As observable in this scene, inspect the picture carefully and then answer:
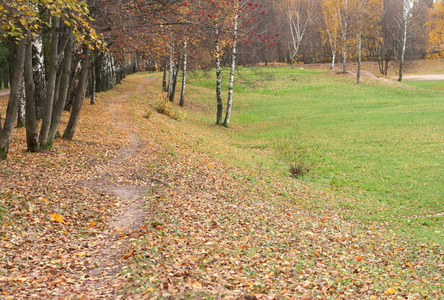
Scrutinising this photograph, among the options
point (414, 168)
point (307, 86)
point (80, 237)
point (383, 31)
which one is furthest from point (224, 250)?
point (383, 31)

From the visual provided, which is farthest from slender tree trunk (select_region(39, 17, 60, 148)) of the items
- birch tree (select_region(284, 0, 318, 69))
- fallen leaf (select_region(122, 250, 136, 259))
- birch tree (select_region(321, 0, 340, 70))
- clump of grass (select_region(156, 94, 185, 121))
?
birch tree (select_region(284, 0, 318, 69))

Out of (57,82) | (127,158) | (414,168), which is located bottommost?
(414,168)

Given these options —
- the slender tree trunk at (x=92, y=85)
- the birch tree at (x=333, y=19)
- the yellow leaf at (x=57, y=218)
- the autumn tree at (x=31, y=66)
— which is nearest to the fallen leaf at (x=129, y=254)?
the yellow leaf at (x=57, y=218)

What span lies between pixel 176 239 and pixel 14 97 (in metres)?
6.13

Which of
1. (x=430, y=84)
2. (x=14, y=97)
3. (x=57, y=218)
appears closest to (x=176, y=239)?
(x=57, y=218)

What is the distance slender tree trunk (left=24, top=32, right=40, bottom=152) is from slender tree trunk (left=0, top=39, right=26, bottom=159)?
1.51ft

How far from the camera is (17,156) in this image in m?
11.8

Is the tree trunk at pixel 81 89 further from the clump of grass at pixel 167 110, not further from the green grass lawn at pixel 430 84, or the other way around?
the green grass lawn at pixel 430 84

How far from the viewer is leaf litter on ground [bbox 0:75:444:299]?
19.9 ft

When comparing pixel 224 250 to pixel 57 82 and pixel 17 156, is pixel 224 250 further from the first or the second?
pixel 57 82

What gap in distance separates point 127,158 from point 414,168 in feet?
41.5

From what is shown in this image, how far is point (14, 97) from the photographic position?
10.6 m

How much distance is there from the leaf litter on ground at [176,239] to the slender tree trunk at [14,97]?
0.59m

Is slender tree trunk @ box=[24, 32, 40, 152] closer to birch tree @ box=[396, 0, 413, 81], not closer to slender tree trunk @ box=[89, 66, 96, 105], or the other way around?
slender tree trunk @ box=[89, 66, 96, 105]
